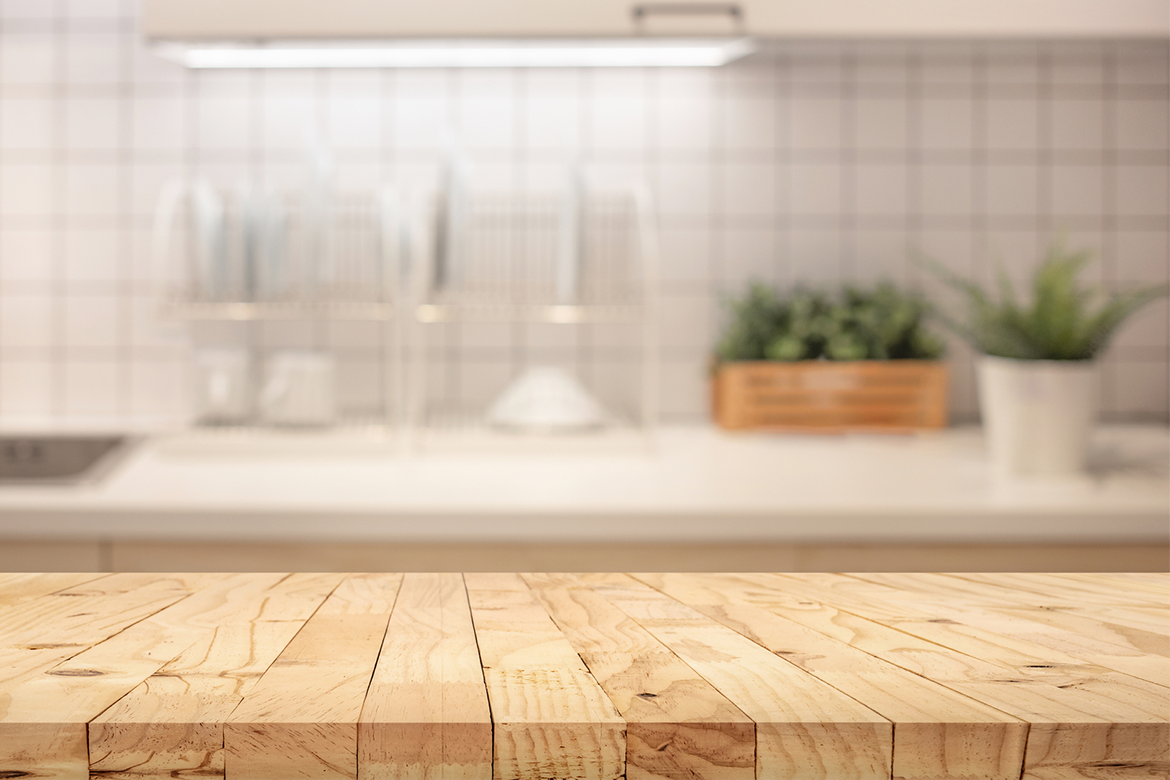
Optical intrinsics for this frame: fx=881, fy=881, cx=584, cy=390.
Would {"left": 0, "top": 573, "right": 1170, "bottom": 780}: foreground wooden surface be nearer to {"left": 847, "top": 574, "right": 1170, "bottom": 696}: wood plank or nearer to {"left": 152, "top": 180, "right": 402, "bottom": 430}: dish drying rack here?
{"left": 847, "top": 574, "right": 1170, "bottom": 696}: wood plank

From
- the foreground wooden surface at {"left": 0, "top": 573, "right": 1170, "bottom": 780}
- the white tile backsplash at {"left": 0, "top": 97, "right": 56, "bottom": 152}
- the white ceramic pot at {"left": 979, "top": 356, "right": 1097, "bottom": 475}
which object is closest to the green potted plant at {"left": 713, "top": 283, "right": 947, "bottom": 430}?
the white ceramic pot at {"left": 979, "top": 356, "right": 1097, "bottom": 475}

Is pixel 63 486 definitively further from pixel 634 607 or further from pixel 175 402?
pixel 634 607

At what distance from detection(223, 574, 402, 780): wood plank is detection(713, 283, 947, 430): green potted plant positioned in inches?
47.0

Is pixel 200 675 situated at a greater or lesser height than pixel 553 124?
lesser

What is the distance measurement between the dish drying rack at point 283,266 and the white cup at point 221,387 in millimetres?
30

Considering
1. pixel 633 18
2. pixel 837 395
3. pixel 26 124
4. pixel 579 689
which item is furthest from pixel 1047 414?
pixel 26 124

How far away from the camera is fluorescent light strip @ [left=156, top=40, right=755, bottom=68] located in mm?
1535

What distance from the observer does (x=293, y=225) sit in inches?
67.4

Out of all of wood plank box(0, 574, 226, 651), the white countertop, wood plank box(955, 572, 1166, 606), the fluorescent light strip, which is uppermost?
the fluorescent light strip

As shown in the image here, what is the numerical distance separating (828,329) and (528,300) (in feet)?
1.77

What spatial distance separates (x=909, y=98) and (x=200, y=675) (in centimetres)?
172

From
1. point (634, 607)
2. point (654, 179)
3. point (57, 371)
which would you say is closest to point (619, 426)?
point (654, 179)

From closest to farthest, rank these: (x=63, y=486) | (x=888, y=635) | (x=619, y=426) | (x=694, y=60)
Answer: (x=888, y=635)
(x=63, y=486)
(x=619, y=426)
(x=694, y=60)

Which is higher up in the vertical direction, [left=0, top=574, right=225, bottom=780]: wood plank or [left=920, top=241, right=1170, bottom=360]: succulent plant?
[left=920, top=241, right=1170, bottom=360]: succulent plant
